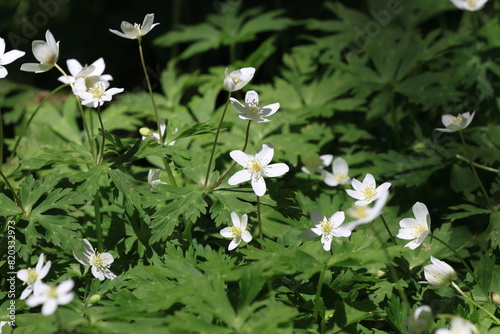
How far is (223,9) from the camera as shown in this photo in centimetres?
423

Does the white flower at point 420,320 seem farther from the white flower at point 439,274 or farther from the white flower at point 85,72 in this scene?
the white flower at point 85,72

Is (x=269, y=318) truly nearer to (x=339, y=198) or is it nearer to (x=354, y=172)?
(x=339, y=198)

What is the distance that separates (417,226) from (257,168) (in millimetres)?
646

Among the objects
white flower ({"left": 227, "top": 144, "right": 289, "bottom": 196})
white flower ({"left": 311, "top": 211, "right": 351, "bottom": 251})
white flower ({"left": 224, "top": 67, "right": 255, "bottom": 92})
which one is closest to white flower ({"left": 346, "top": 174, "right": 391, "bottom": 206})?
white flower ({"left": 311, "top": 211, "right": 351, "bottom": 251})

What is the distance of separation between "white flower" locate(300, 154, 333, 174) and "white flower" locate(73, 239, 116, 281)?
1.06m

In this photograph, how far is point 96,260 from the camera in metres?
2.09

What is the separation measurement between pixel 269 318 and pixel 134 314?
0.45m

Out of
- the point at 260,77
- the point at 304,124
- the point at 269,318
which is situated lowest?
the point at 260,77

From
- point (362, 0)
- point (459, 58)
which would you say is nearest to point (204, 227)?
point (459, 58)

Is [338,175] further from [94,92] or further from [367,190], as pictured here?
[94,92]

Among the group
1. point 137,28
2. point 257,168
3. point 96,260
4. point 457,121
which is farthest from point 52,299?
point 457,121

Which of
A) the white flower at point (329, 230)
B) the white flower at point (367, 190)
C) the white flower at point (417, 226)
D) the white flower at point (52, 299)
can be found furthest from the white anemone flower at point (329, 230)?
the white flower at point (52, 299)

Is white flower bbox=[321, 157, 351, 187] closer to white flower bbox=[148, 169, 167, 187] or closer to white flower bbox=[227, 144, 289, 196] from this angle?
white flower bbox=[227, 144, 289, 196]

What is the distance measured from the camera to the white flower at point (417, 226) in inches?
79.4
